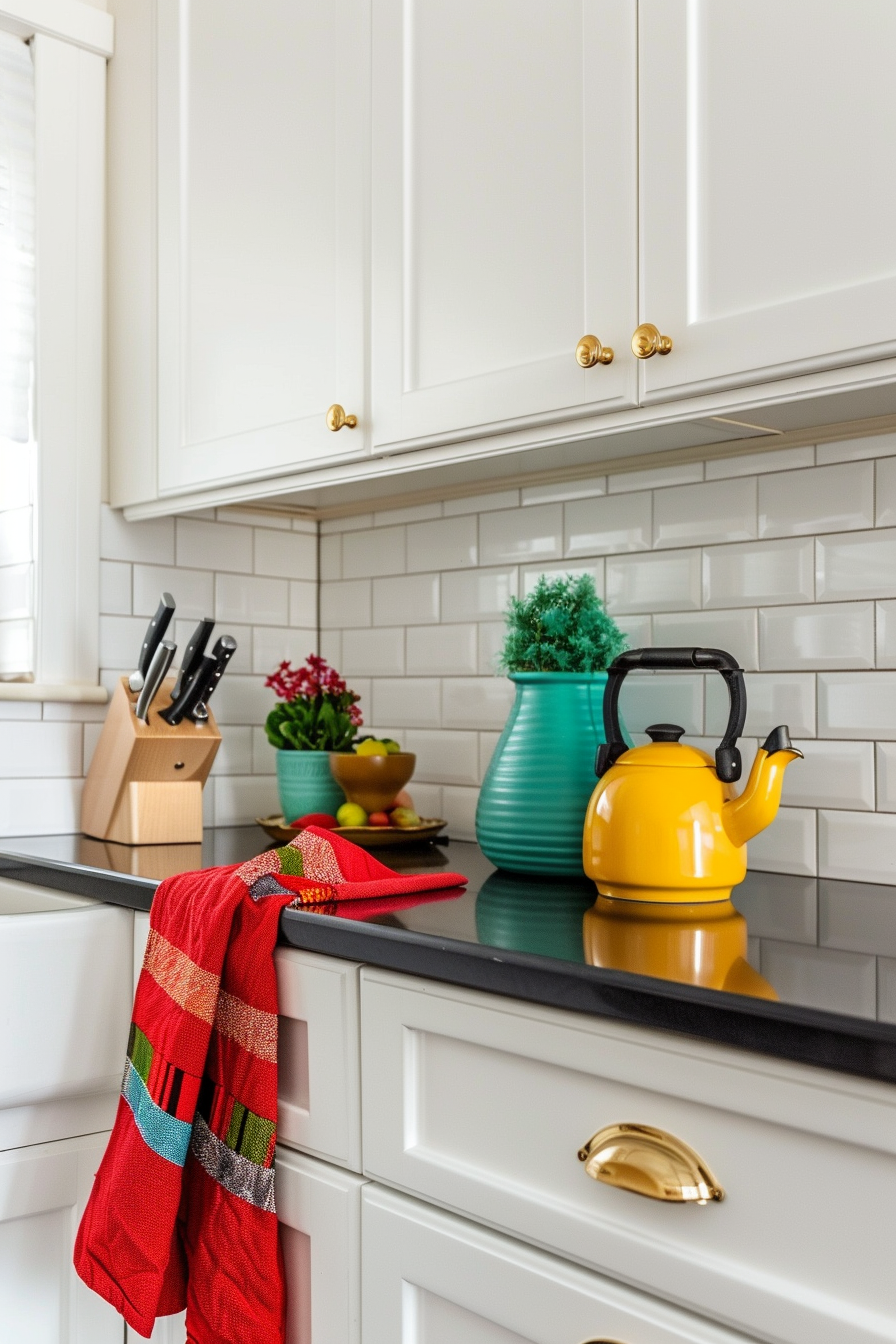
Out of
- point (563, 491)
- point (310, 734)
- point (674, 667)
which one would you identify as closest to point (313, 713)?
point (310, 734)

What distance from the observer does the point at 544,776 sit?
5.11 feet

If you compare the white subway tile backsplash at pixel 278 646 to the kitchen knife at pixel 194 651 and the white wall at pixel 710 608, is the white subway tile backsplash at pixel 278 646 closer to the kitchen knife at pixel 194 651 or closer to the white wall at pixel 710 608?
the white wall at pixel 710 608

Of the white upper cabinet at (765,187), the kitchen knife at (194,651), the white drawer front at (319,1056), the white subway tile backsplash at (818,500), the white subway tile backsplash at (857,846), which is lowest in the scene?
the white drawer front at (319,1056)

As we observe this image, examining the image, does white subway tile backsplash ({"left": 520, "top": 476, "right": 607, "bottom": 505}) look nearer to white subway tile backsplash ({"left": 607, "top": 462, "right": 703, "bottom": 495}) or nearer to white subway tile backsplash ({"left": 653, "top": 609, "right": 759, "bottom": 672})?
white subway tile backsplash ({"left": 607, "top": 462, "right": 703, "bottom": 495})

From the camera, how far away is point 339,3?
5.46ft

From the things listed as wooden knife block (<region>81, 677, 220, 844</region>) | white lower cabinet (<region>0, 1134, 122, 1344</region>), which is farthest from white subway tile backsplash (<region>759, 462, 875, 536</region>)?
white lower cabinet (<region>0, 1134, 122, 1344</region>)

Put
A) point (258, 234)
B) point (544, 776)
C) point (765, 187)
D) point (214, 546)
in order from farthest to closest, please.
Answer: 1. point (214, 546)
2. point (258, 234)
3. point (544, 776)
4. point (765, 187)

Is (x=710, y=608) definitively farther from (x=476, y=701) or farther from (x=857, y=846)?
(x=476, y=701)

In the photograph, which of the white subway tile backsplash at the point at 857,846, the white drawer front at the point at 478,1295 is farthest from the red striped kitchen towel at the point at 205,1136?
the white subway tile backsplash at the point at 857,846

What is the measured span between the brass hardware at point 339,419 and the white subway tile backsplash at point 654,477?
409mm

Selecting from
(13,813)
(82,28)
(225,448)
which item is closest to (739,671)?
(225,448)

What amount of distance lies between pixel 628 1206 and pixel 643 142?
1023 mm

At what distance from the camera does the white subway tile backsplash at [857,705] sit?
1.47 metres

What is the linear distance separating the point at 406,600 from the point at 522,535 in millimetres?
296
